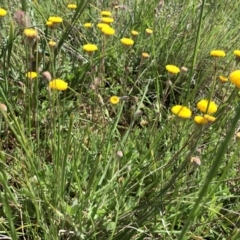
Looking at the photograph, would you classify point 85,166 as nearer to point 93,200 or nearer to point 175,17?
point 93,200

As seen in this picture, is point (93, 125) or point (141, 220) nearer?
point (141, 220)

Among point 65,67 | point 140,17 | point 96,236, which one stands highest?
point 140,17

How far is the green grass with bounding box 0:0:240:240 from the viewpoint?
979 millimetres

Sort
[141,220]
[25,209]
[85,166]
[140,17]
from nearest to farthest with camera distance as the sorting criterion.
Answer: [141,220] → [25,209] → [85,166] → [140,17]

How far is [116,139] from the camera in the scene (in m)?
1.47

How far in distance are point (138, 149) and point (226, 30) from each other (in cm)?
103

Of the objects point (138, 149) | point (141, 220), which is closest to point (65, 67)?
point (138, 149)

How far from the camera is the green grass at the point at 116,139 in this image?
98 cm

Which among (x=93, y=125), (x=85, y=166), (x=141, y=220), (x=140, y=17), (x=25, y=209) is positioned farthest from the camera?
(x=140, y=17)

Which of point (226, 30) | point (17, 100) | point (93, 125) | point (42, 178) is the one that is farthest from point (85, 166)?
point (226, 30)

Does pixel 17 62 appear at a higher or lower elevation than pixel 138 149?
higher

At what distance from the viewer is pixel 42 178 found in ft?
3.61

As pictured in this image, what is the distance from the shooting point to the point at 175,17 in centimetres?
214

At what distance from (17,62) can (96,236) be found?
0.84 m
